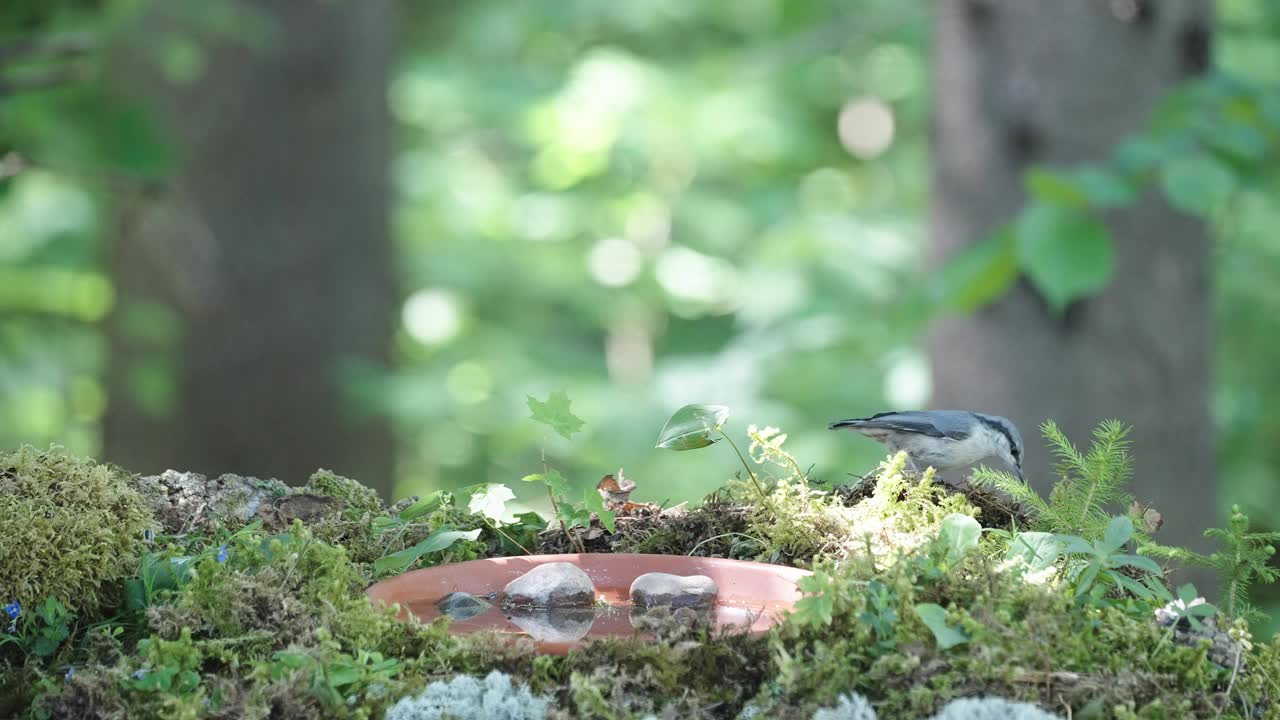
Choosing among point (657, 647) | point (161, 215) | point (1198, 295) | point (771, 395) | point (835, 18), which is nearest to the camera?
point (657, 647)

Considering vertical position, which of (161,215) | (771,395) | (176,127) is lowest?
(771,395)

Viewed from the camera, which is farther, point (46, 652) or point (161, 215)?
point (161, 215)

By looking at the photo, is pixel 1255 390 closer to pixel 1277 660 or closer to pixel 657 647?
pixel 1277 660

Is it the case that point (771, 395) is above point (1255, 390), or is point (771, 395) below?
above

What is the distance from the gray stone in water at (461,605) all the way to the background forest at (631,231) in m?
0.82

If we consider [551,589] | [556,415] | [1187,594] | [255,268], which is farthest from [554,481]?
[255,268]

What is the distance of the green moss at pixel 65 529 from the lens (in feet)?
6.70

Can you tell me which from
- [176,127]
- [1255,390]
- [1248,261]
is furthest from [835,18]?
[176,127]

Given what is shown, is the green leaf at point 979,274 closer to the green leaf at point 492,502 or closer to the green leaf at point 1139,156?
the green leaf at point 1139,156

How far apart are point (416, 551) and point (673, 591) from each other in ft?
1.52

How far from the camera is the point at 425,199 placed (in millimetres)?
12391

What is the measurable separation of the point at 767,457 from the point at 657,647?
0.65 meters

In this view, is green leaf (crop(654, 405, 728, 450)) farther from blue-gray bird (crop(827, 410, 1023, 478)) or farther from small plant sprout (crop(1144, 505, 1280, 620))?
small plant sprout (crop(1144, 505, 1280, 620))

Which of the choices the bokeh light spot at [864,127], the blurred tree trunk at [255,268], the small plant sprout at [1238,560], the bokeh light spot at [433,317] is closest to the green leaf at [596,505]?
the small plant sprout at [1238,560]
